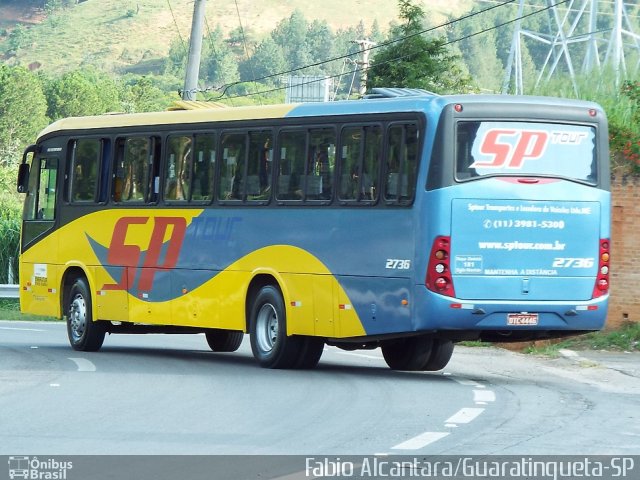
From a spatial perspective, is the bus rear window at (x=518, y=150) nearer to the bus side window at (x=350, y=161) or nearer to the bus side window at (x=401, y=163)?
the bus side window at (x=401, y=163)

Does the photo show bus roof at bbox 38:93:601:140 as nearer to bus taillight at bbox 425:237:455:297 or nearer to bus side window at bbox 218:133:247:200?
bus side window at bbox 218:133:247:200

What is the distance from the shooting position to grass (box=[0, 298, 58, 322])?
36.1m

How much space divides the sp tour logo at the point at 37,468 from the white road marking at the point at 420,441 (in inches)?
97.8

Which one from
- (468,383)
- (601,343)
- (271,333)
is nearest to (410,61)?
(601,343)

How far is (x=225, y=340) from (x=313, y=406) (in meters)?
9.36

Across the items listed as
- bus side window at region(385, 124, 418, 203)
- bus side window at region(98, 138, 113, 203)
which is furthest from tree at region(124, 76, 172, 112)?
bus side window at region(385, 124, 418, 203)

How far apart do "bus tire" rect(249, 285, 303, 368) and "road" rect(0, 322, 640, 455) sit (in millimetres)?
312

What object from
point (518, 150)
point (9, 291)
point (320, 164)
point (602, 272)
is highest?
point (518, 150)

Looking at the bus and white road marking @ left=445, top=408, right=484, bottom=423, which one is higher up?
the bus

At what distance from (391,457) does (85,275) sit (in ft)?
41.6

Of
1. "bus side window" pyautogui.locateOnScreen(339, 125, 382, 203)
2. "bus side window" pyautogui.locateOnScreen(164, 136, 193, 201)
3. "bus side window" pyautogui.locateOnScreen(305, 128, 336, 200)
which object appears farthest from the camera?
"bus side window" pyautogui.locateOnScreen(164, 136, 193, 201)

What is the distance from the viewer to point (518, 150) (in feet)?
57.5

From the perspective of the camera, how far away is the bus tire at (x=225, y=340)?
944 inches

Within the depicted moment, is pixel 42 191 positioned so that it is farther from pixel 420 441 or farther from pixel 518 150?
pixel 420 441
